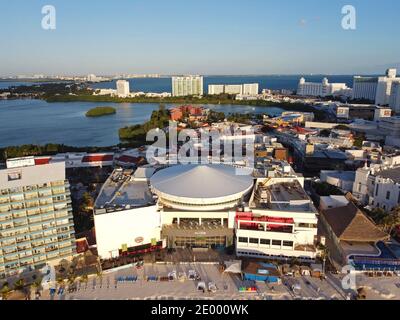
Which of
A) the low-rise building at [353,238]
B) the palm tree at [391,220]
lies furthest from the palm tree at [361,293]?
the palm tree at [391,220]

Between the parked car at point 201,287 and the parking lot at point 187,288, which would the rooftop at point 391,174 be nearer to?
the parking lot at point 187,288

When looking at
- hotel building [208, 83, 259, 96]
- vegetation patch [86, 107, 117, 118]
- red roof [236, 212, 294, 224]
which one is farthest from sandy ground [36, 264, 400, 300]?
hotel building [208, 83, 259, 96]

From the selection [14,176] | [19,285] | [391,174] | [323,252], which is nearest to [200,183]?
[323,252]

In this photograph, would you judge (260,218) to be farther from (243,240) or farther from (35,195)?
(35,195)

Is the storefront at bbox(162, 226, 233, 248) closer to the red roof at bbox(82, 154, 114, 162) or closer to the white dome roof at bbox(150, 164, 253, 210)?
the white dome roof at bbox(150, 164, 253, 210)

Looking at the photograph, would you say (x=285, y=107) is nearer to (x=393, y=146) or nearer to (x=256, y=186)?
(x=393, y=146)

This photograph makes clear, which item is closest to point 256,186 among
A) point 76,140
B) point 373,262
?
point 373,262

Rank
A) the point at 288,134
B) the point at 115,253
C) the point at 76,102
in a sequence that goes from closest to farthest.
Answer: the point at 115,253 → the point at 288,134 → the point at 76,102
